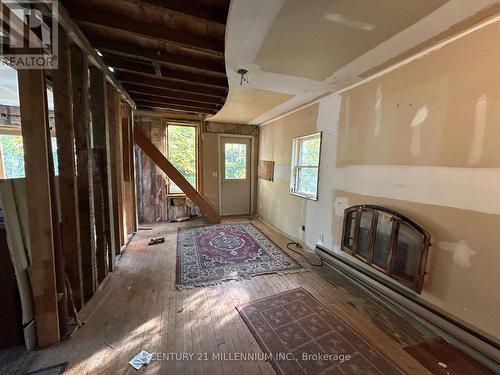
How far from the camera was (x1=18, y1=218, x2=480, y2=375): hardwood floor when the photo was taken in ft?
4.84

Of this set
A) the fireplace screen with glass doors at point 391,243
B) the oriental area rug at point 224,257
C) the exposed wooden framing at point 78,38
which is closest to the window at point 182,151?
the oriental area rug at point 224,257

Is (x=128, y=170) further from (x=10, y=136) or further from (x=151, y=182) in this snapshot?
(x=10, y=136)

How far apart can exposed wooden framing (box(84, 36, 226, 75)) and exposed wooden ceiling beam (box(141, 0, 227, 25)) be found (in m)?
0.73

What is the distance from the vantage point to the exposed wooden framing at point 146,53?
2.09 meters

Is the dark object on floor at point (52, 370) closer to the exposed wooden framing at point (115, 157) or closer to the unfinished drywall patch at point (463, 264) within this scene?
the exposed wooden framing at point (115, 157)

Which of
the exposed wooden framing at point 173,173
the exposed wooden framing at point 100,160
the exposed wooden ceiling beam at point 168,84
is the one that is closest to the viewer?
the exposed wooden framing at point 100,160

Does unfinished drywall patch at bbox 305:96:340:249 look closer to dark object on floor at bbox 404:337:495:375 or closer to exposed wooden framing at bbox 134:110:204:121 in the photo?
dark object on floor at bbox 404:337:495:375

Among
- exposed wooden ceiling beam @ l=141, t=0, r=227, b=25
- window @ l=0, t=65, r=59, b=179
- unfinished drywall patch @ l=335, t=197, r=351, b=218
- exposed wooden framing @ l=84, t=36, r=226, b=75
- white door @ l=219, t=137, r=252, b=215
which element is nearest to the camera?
exposed wooden ceiling beam @ l=141, t=0, r=227, b=25

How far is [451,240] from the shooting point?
171cm

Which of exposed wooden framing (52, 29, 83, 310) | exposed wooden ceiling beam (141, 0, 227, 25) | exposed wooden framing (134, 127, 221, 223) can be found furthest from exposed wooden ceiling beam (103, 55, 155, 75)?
exposed wooden framing (134, 127, 221, 223)

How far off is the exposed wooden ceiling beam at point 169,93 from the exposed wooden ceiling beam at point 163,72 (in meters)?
0.61

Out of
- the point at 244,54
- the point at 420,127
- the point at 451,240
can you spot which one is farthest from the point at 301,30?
the point at 451,240

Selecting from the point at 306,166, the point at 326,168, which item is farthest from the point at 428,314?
the point at 306,166

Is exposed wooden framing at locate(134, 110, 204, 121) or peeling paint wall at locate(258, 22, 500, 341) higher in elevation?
exposed wooden framing at locate(134, 110, 204, 121)
